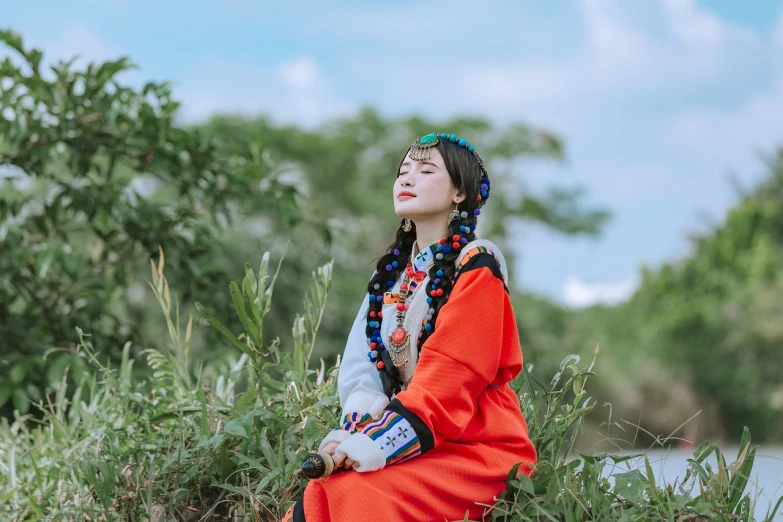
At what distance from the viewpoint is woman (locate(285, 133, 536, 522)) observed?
5.89 ft

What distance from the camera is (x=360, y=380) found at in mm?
2051

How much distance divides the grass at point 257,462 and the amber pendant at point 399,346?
345 mm

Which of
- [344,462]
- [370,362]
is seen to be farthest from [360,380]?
[344,462]

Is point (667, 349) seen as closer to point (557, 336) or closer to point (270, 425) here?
point (557, 336)

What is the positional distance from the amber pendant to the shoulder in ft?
0.56

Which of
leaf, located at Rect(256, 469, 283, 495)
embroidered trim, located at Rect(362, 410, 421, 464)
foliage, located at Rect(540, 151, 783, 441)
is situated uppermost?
embroidered trim, located at Rect(362, 410, 421, 464)

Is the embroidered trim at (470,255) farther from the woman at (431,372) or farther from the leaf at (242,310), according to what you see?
the leaf at (242,310)

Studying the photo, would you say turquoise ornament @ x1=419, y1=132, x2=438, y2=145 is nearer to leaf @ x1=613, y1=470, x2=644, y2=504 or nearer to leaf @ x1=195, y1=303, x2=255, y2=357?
leaf @ x1=195, y1=303, x2=255, y2=357

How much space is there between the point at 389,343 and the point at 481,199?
0.41 m

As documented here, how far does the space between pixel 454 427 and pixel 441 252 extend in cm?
42

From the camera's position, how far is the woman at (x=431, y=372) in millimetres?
1794

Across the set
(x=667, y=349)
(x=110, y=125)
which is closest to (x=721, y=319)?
(x=667, y=349)

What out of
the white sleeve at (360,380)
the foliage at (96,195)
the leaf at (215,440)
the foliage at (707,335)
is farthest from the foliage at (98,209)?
the foliage at (707,335)

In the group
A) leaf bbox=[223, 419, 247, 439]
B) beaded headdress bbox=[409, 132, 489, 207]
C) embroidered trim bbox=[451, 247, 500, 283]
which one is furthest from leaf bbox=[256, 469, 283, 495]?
beaded headdress bbox=[409, 132, 489, 207]
